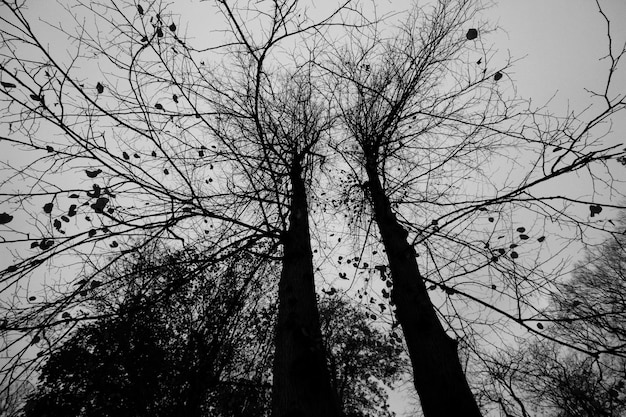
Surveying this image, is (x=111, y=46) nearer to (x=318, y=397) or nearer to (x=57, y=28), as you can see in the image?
(x=57, y=28)

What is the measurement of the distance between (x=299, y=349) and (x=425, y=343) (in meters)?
1.05

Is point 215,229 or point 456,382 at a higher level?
point 215,229

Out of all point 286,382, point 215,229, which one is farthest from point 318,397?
point 215,229

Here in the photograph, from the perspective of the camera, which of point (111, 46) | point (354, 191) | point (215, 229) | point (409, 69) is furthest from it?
point (354, 191)

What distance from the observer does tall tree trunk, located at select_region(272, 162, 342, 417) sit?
184 centimetres

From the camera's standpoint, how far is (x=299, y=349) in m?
2.14


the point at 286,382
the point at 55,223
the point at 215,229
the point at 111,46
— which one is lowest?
the point at 286,382

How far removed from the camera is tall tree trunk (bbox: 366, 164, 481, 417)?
6.01 feet

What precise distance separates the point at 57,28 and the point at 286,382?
10.1 ft

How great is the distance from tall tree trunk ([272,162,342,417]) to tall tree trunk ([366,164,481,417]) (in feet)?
2.32

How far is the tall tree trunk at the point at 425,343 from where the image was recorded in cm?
183

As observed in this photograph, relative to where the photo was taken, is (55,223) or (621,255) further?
(621,255)

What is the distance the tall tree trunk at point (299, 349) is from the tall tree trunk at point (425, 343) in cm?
71

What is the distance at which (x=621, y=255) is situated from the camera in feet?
26.6
